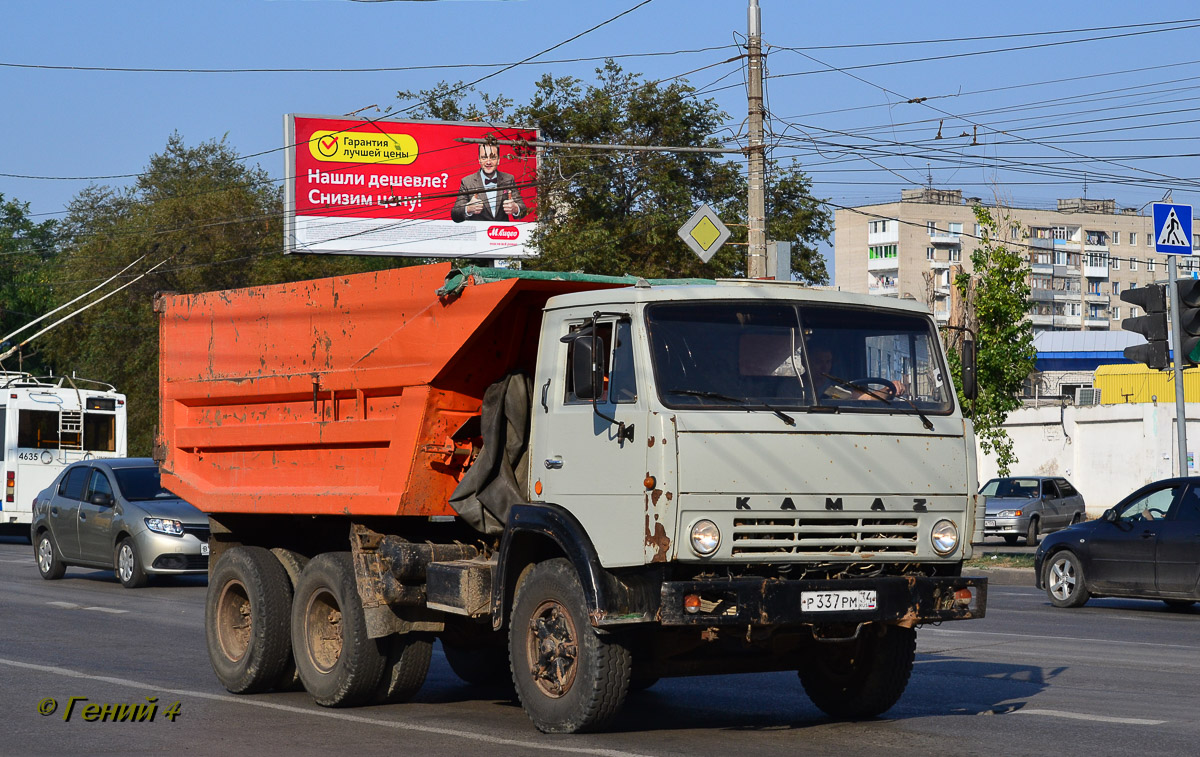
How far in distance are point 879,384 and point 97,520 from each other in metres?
15.3

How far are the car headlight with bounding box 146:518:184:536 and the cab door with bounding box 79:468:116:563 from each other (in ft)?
3.02

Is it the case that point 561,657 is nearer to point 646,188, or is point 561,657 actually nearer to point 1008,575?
point 1008,575

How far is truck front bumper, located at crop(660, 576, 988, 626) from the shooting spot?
288 inches

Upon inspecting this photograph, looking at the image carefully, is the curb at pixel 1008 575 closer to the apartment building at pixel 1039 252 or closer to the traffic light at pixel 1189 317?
the traffic light at pixel 1189 317

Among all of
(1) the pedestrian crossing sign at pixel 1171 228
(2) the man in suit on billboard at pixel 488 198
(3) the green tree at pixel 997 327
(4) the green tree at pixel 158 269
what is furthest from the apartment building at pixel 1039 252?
(1) the pedestrian crossing sign at pixel 1171 228

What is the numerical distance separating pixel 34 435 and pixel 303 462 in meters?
20.9

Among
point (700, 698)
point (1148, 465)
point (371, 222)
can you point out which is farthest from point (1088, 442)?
point (700, 698)

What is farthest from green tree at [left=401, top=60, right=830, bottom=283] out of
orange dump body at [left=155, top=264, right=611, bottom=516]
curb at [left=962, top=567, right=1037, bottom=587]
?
orange dump body at [left=155, top=264, right=611, bottom=516]

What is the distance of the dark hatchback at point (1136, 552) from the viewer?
54.5 ft

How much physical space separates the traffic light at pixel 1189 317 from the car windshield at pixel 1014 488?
766 inches

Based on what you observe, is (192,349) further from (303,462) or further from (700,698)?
(700,698)

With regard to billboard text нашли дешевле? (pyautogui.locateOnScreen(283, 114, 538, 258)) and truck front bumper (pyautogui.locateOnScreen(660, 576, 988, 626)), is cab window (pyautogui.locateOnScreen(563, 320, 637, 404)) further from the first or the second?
billboard text нашли дешевле? (pyautogui.locateOnScreen(283, 114, 538, 258))

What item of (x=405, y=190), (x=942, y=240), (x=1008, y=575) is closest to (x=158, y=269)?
(x=405, y=190)

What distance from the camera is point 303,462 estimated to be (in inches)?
398
